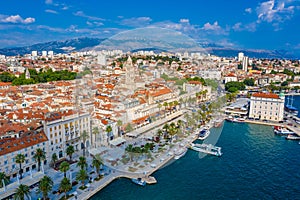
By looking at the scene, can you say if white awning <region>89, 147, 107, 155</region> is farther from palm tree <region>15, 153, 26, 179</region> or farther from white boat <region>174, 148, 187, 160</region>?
white boat <region>174, 148, 187, 160</region>

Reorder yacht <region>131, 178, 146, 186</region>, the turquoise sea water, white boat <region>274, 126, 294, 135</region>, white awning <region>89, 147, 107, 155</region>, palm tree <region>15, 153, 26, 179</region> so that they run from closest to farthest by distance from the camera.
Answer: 1. palm tree <region>15, 153, 26, 179</region>
2. the turquoise sea water
3. yacht <region>131, 178, 146, 186</region>
4. white awning <region>89, 147, 107, 155</region>
5. white boat <region>274, 126, 294, 135</region>

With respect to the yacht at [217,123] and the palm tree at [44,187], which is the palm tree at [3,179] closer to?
the palm tree at [44,187]

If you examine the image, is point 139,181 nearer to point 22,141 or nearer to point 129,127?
point 129,127

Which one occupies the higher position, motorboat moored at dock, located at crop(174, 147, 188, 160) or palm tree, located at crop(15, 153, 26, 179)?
palm tree, located at crop(15, 153, 26, 179)

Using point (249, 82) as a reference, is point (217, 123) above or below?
below

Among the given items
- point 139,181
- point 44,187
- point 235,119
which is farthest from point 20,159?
point 235,119

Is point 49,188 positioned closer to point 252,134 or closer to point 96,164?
point 96,164

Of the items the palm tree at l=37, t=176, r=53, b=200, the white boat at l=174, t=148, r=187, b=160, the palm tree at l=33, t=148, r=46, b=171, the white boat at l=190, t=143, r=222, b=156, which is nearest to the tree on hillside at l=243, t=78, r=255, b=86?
the white boat at l=190, t=143, r=222, b=156

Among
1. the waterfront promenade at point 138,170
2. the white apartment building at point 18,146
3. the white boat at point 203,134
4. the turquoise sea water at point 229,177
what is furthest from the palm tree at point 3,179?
the white boat at point 203,134
